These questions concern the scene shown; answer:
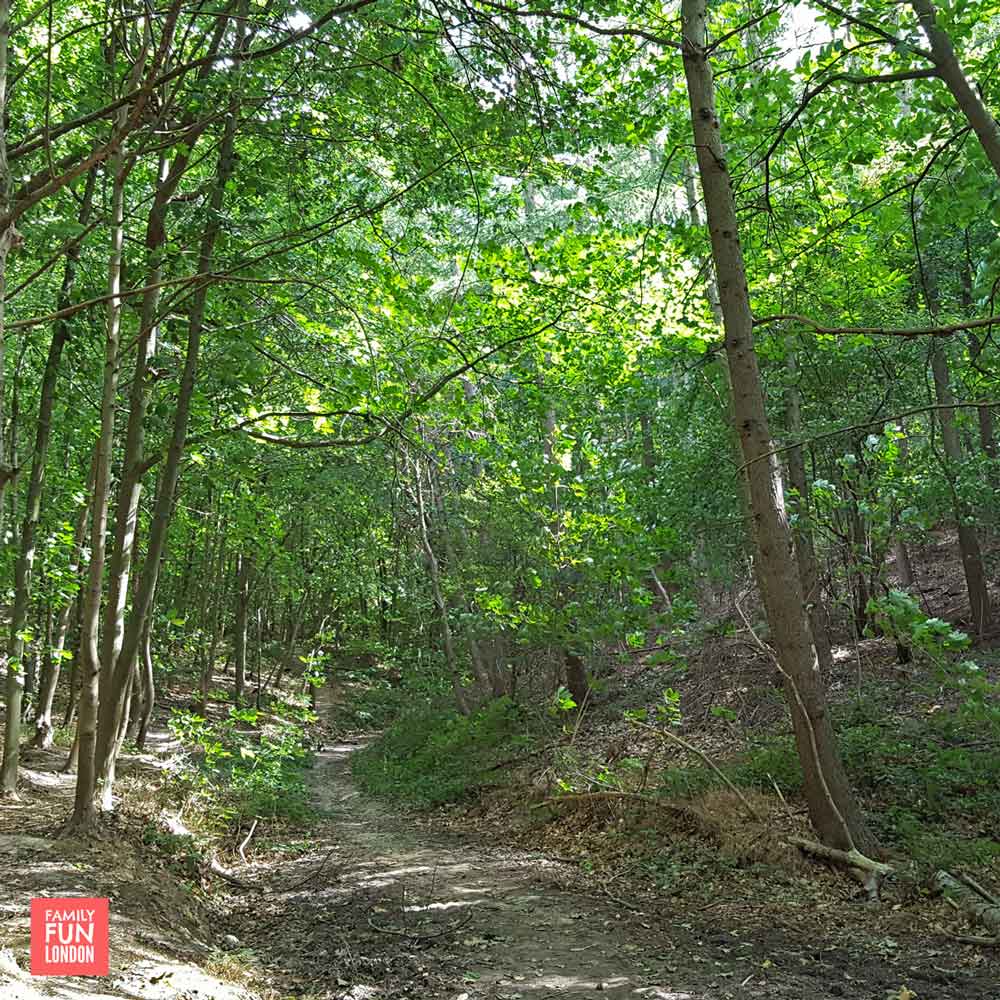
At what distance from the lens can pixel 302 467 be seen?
46.6ft

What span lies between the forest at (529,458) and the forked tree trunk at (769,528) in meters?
0.03

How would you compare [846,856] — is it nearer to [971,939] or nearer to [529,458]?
[971,939]

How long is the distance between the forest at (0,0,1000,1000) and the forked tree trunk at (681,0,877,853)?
3cm

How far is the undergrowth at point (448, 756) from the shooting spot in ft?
38.8

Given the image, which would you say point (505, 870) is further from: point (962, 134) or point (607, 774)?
point (962, 134)

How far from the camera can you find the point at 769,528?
20.5ft

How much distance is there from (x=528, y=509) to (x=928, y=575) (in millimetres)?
10544

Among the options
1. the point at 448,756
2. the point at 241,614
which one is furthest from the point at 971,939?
the point at 241,614

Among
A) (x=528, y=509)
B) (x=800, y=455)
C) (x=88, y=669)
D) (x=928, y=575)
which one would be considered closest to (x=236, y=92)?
(x=88, y=669)

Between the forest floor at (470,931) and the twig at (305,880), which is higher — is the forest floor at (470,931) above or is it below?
above

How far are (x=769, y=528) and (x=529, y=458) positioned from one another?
5.19m

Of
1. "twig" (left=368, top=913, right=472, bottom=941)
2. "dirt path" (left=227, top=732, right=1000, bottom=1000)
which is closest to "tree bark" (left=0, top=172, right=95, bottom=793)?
"dirt path" (left=227, top=732, right=1000, bottom=1000)

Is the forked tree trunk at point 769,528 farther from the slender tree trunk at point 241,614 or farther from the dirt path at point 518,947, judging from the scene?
the slender tree trunk at point 241,614

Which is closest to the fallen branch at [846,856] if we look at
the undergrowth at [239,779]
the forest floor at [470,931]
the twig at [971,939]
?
the forest floor at [470,931]
